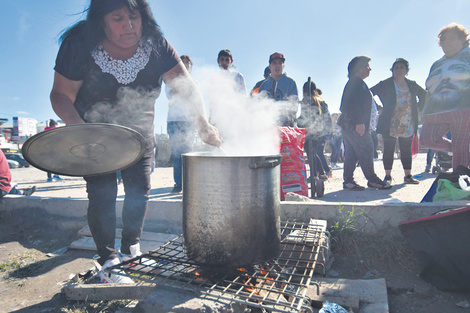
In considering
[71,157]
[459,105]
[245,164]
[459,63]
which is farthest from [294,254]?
[459,63]

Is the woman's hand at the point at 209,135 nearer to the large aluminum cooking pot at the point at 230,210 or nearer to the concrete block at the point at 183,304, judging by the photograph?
the large aluminum cooking pot at the point at 230,210

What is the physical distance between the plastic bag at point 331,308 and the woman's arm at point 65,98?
1926 mm

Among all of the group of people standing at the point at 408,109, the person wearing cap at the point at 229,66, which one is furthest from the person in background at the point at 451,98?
the person wearing cap at the point at 229,66

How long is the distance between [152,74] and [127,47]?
10.3 inches

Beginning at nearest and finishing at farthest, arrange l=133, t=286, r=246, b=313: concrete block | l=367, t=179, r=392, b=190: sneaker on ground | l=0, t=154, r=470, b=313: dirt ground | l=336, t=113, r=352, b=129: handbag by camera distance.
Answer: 1. l=133, t=286, r=246, b=313: concrete block
2. l=0, t=154, r=470, b=313: dirt ground
3. l=367, t=179, r=392, b=190: sneaker on ground
4. l=336, t=113, r=352, b=129: handbag

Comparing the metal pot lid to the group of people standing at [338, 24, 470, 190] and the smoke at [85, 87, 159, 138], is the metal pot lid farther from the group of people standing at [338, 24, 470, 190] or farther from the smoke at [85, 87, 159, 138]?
the group of people standing at [338, 24, 470, 190]

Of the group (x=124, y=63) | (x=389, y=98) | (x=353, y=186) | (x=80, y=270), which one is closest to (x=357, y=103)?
(x=389, y=98)

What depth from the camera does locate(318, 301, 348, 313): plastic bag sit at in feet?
5.41

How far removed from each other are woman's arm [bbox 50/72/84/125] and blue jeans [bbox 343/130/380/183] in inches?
161

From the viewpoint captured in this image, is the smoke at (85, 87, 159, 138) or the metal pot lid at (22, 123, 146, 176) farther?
the smoke at (85, 87, 159, 138)

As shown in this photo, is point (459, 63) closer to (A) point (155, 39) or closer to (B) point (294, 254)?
(B) point (294, 254)

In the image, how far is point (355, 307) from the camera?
179 centimetres

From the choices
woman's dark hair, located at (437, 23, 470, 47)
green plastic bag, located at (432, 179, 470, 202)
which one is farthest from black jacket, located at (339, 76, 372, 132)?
green plastic bag, located at (432, 179, 470, 202)

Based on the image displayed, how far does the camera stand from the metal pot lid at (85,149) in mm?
1699
